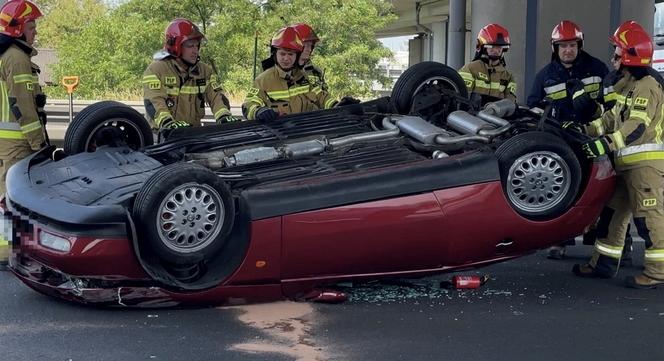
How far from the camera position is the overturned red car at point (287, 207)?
4.54 meters

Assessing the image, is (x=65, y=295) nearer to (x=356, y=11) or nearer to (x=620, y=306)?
(x=620, y=306)

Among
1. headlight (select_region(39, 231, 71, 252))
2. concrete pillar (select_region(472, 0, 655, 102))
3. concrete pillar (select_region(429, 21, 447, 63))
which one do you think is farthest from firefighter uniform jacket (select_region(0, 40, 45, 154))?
concrete pillar (select_region(429, 21, 447, 63))

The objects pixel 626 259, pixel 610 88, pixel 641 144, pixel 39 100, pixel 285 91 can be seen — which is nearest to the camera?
pixel 641 144

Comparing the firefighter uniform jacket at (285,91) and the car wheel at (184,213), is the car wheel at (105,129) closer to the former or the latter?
the firefighter uniform jacket at (285,91)

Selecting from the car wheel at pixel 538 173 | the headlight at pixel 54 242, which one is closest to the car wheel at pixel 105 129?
the headlight at pixel 54 242

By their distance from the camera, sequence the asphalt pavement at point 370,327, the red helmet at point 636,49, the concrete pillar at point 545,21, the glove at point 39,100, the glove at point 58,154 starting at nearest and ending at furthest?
the asphalt pavement at point 370,327 < the glove at point 58,154 < the red helmet at point 636,49 < the glove at point 39,100 < the concrete pillar at point 545,21

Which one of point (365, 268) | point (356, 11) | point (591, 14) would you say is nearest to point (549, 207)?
point (365, 268)

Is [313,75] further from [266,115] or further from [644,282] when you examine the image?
[644,282]

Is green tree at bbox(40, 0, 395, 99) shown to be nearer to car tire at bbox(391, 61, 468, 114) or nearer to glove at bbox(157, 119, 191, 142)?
glove at bbox(157, 119, 191, 142)

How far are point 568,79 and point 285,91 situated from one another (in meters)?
2.37

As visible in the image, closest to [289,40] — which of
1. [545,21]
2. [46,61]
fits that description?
[545,21]

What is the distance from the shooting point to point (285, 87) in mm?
7125

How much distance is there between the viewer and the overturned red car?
14.9 feet

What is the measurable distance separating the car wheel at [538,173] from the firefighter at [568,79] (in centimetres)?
165
